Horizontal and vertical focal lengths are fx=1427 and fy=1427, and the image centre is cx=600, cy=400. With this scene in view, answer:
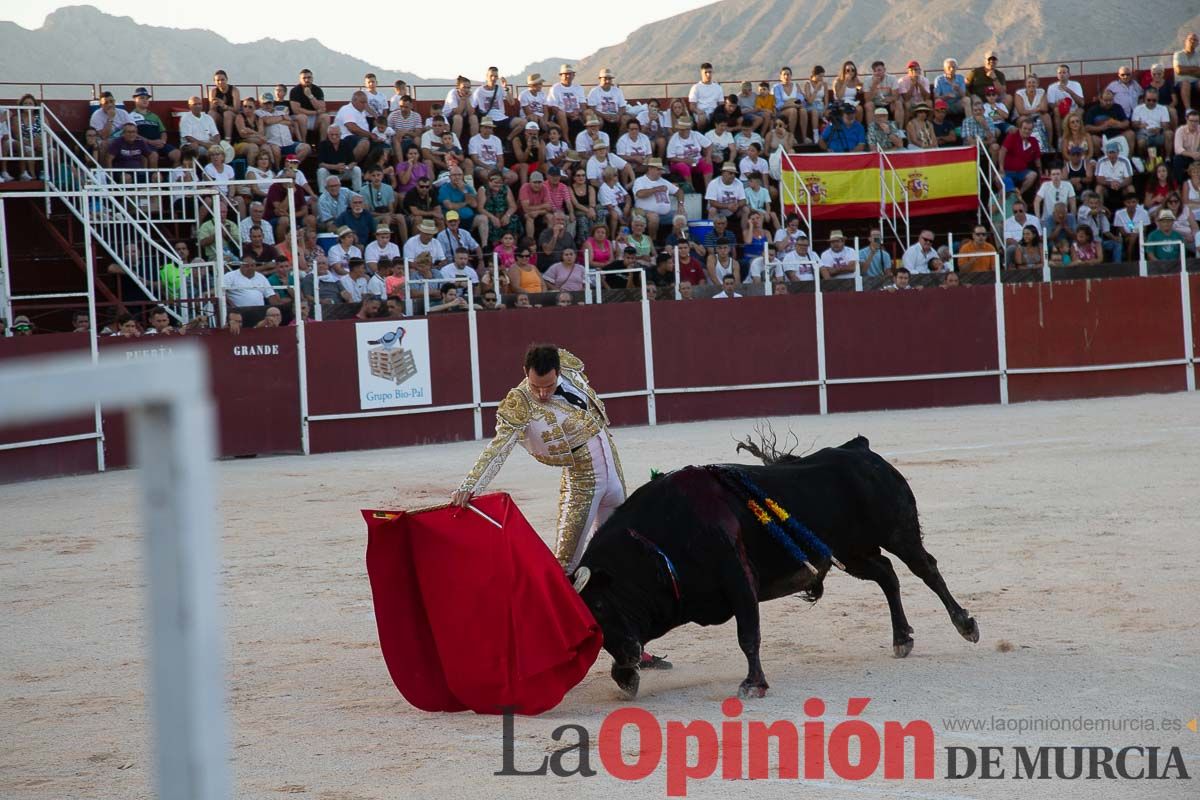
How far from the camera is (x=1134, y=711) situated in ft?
14.6

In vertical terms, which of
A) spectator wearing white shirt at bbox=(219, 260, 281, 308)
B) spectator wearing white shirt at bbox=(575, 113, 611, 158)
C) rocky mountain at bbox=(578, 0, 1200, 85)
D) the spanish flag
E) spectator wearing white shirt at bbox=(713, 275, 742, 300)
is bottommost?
spectator wearing white shirt at bbox=(713, 275, 742, 300)

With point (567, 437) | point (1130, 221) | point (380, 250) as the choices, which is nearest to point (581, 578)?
point (567, 437)

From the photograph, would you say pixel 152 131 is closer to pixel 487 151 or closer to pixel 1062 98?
pixel 487 151

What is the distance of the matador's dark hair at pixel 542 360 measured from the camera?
17.4 feet

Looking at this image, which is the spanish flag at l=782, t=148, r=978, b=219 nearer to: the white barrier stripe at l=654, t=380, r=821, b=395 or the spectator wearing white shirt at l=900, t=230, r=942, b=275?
the spectator wearing white shirt at l=900, t=230, r=942, b=275

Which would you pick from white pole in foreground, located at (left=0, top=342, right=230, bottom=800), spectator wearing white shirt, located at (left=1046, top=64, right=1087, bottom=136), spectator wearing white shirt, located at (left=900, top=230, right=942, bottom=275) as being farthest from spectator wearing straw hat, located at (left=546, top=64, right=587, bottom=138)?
white pole in foreground, located at (left=0, top=342, right=230, bottom=800)

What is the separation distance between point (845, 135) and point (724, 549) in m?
13.1

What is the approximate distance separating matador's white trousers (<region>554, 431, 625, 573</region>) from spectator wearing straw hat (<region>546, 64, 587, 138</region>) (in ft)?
38.8

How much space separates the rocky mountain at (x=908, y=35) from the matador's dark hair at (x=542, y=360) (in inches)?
2017

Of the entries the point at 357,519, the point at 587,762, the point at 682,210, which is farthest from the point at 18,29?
the point at 587,762

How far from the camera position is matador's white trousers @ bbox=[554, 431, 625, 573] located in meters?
5.54

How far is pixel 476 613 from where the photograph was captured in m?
4.91

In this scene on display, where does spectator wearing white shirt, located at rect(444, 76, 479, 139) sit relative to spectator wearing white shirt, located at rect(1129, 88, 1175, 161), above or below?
above

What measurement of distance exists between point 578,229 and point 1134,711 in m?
11.7
